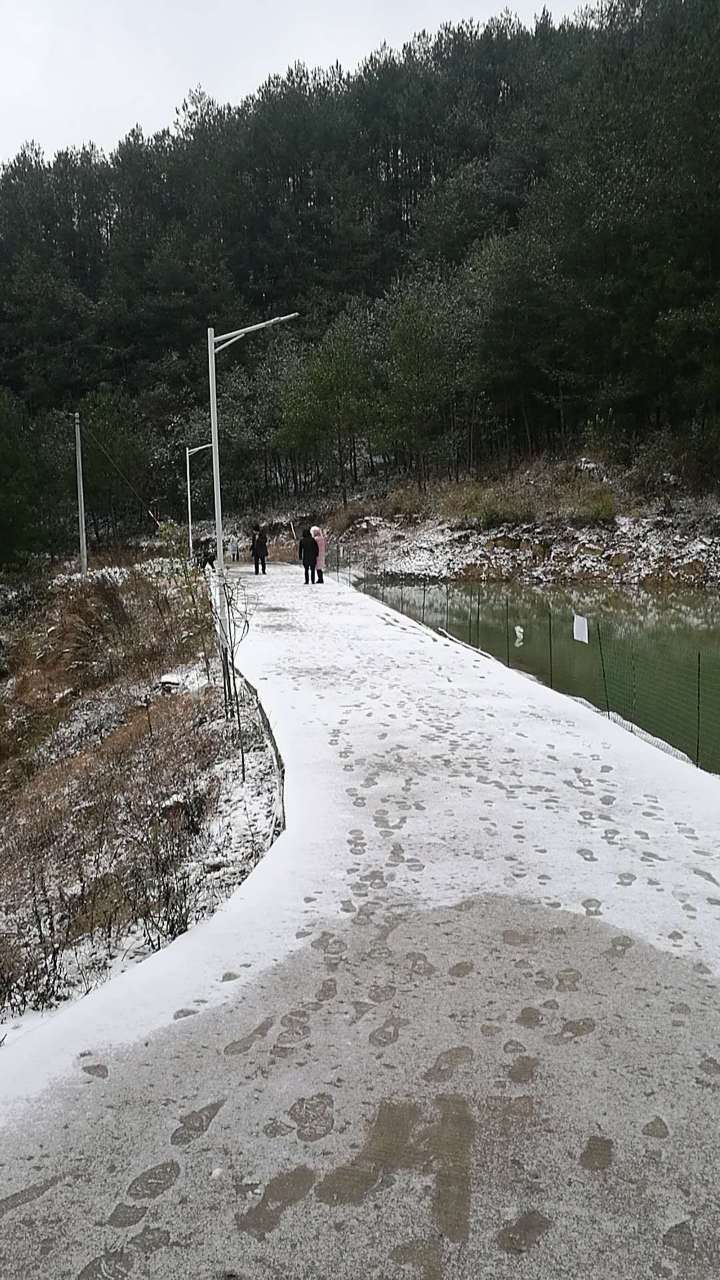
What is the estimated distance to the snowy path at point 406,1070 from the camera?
270 cm

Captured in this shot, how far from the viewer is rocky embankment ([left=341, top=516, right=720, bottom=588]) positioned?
28.1 metres

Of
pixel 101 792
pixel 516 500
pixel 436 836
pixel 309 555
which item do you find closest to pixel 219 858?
pixel 436 836

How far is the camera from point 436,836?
19.5 ft

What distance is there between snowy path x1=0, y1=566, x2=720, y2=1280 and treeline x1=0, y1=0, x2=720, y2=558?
100ft

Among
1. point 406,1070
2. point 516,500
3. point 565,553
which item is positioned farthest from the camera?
point 516,500

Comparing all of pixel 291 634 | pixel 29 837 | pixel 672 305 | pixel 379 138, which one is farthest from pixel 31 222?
pixel 29 837

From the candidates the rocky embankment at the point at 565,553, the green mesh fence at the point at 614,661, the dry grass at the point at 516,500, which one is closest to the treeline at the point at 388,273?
the dry grass at the point at 516,500

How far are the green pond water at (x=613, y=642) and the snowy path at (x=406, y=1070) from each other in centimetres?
465

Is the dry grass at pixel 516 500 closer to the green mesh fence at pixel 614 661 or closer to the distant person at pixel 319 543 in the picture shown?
the green mesh fence at pixel 614 661

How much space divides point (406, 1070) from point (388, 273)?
247ft

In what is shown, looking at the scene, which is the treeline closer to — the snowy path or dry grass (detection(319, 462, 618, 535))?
dry grass (detection(319, 462, 618, 535))

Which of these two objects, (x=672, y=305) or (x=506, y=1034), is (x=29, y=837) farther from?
(x=672, y=305)

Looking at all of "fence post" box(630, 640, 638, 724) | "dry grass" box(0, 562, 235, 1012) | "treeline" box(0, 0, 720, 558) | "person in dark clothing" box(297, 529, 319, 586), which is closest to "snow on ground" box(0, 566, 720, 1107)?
"dry grass" box(0, 562, 235, 1012)

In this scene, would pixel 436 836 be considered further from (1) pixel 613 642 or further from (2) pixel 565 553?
(2) pixel 565 553
